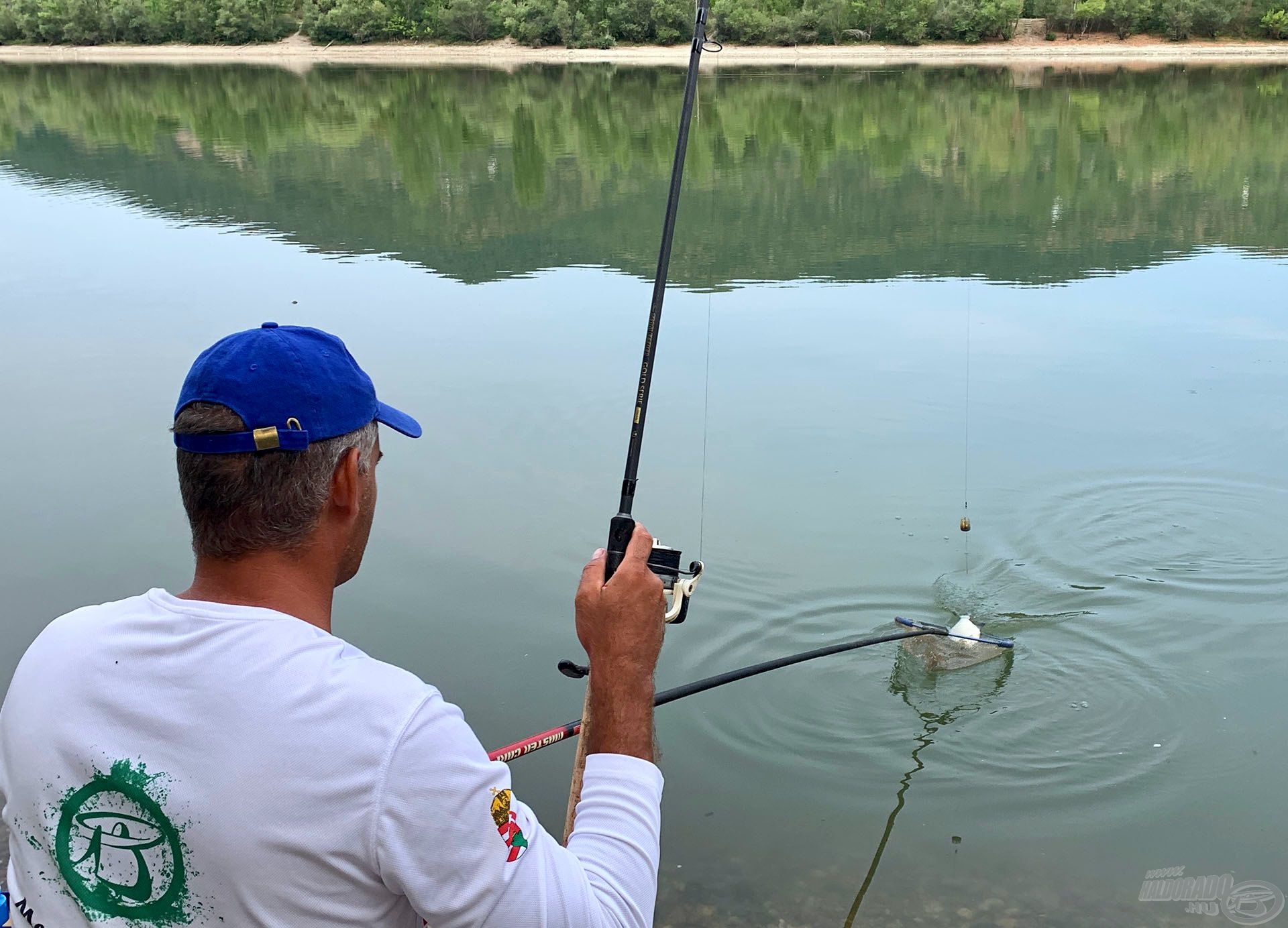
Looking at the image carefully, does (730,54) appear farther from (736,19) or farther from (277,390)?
(277,390)

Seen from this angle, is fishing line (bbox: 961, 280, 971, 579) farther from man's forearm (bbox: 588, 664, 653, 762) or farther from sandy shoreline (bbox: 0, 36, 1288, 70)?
sandy shoreline (bbox: 0, 36, 1288, 70)

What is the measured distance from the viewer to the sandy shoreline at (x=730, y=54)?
4200 centimetres

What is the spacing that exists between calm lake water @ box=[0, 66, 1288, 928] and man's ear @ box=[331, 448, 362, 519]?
7.96 feet

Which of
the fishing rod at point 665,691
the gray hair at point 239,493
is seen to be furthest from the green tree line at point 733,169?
the gray hair at point 239,493

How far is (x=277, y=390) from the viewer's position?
52.1 inches

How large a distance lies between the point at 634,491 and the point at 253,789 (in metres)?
1.30

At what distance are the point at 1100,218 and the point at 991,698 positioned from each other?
11749mm

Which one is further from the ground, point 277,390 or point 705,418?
point 277,390

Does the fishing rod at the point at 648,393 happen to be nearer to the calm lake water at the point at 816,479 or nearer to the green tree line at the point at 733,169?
the calm lake water at the point at 816,479

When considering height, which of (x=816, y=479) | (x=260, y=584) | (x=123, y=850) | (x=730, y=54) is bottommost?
(x=816, y=479)

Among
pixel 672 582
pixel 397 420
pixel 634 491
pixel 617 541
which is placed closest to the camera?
pixel 397 420

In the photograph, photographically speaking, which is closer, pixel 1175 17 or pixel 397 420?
pixel 397 420

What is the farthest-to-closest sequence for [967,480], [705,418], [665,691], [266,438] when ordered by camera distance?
[705,418]
[967,480]
[665,691]
[266,438]

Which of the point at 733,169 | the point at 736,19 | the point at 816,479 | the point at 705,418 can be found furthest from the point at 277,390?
the point at 736,19
